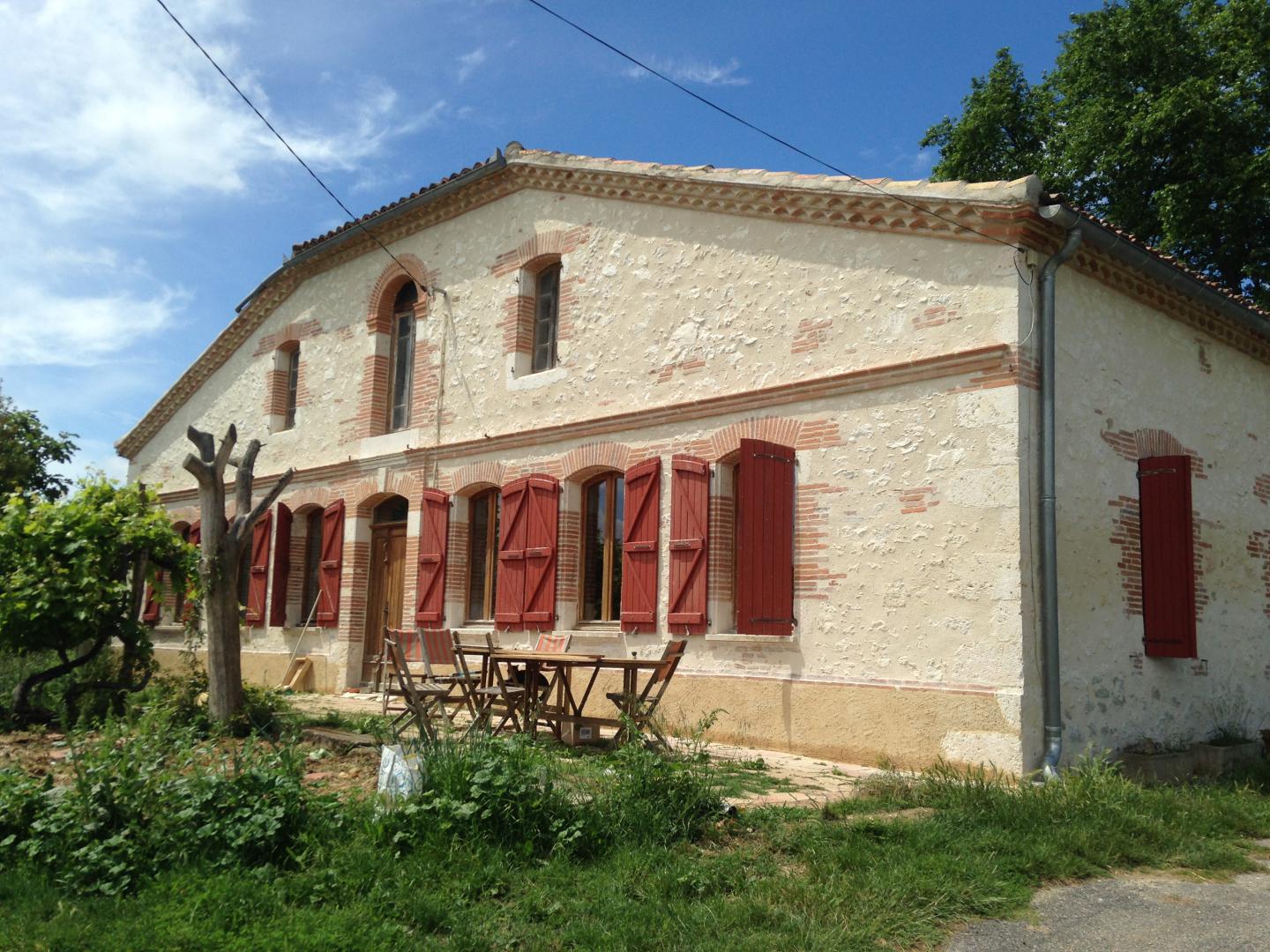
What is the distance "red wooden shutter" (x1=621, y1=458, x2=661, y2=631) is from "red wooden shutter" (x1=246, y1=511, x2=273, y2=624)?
6672 millimetres

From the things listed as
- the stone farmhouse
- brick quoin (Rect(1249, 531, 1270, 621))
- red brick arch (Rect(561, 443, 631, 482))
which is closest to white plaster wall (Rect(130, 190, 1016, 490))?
the stone farmhouse

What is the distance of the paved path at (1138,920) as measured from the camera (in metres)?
4.36

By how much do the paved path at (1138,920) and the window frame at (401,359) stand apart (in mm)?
10502

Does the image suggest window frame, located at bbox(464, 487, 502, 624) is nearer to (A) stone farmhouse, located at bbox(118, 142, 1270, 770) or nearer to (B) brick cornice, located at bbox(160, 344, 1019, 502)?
(A) stone farmhouse, located at bbox(118, 142, 1270, 770)

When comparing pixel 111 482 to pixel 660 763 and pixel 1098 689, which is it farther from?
pixel 1098 689

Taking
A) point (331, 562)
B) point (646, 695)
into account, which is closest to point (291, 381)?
point (331, 562)

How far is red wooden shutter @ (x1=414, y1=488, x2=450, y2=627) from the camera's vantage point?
12305 mm

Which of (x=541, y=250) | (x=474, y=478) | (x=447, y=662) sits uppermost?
(x=541, y=250)

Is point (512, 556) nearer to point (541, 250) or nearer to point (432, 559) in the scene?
point (432, 559)

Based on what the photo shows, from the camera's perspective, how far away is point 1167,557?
9.07 metres

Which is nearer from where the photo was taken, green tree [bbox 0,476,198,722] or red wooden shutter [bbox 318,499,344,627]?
green tree [bbox 0,476,198,722]

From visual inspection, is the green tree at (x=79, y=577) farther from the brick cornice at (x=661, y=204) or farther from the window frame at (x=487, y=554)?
the brick cornice at (x=661, y=204)

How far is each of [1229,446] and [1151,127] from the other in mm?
8368

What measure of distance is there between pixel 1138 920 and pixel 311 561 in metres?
12.3
